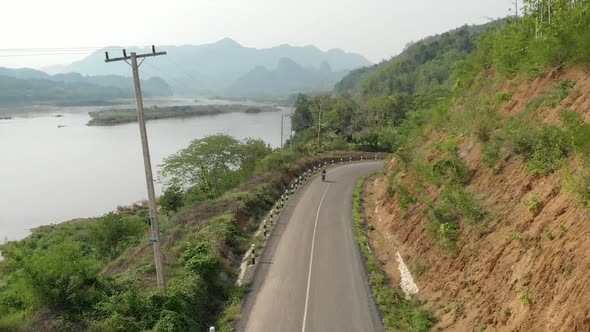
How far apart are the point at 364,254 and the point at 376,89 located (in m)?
128

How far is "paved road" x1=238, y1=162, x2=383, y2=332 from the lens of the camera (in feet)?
46.1

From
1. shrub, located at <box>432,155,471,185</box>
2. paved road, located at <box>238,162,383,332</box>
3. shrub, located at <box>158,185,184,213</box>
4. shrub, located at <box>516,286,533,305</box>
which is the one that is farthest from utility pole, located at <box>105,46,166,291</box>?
shrub, located at <box>158,185,184,213</box>

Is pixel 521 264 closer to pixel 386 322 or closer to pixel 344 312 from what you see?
pixel 386 322

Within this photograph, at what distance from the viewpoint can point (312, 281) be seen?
17203 mm

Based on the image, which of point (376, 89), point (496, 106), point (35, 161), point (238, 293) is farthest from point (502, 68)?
point (376, 89)

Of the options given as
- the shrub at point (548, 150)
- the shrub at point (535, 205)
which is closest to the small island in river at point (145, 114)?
the shrub at point (548, 150)

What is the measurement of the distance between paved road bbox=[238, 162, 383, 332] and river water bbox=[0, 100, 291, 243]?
23421mm

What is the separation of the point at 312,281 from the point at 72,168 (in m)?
68.6

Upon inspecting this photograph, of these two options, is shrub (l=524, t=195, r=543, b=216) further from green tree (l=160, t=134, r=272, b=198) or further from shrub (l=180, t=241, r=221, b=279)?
green tree (l=160, t=134, r=272, b=198)

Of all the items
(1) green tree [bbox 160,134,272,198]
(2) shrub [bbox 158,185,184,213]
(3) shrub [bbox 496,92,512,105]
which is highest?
(3) shrub [bbox 496,92,512,105]

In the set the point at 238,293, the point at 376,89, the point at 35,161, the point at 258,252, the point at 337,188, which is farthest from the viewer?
the point at 376,89

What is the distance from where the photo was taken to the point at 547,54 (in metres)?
19.6

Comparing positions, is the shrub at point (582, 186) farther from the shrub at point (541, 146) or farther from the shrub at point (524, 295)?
the shrub at point (524, 295)

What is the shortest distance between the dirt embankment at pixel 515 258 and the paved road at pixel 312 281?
6.92ft
